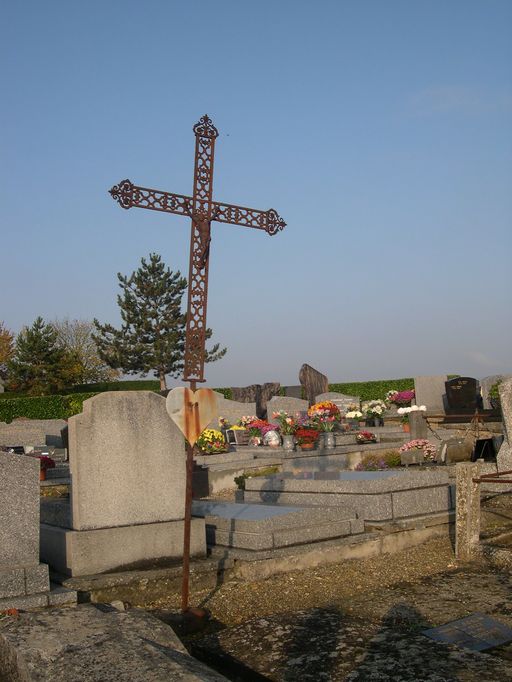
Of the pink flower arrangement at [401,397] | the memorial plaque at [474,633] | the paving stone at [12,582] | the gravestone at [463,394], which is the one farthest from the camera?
the gravestone at [463,394]

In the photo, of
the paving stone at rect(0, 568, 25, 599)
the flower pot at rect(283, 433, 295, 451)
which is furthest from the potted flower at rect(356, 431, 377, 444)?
the paving stone at rect(0, 568, 25, 599)

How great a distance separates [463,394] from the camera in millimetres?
21141

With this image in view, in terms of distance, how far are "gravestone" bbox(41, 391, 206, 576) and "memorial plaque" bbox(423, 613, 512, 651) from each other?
2267 mm

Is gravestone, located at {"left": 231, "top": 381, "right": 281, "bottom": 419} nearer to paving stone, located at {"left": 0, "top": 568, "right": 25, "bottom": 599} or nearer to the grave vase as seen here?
the grave vase

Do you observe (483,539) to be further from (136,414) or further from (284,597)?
(136,414)

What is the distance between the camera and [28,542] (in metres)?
4.62

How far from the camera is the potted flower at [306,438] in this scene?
1336cm

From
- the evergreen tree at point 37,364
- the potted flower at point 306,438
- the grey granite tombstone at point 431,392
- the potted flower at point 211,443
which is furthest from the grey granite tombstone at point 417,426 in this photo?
the evergreen tree at point 37,364

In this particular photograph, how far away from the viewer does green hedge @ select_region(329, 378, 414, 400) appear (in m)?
30.1

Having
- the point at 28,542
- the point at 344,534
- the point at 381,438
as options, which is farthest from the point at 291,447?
the point at 28,542

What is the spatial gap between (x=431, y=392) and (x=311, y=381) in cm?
400

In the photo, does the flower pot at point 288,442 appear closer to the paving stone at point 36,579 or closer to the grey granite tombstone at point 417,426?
the grey granite tombstone at point 417,426

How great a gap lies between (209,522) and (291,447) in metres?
6.75

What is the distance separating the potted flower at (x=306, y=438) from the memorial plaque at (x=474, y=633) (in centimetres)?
890
